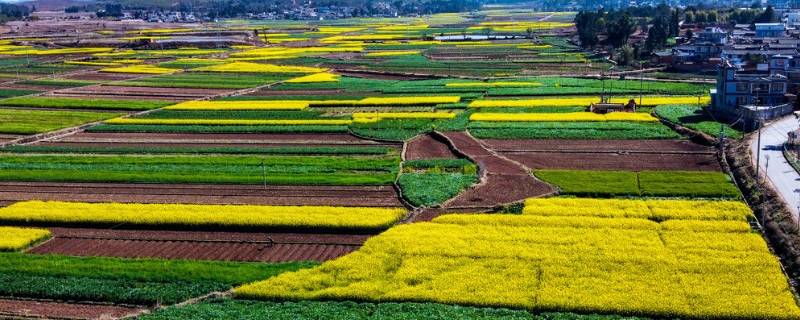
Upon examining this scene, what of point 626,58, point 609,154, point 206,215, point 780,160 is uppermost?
point 626,58

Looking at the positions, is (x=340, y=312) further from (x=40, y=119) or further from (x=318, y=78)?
(x=318, y=78)

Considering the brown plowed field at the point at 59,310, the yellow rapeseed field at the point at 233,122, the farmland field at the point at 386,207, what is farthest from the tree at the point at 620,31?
the brown plowed field at the point at 59,310

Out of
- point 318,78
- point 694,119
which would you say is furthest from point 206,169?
point 318,78

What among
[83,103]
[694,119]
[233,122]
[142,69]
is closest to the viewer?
[694,119]

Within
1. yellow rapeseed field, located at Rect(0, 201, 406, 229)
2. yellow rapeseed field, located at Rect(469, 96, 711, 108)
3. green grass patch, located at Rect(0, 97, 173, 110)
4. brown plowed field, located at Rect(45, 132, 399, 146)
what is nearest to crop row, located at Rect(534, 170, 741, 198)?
yellow rapeseed field, located at Rect(0, 201, 406, 229)

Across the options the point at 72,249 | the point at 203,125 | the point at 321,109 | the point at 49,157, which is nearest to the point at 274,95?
the point at 321,109

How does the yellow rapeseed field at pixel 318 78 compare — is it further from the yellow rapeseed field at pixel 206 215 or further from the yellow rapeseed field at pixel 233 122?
the yellow rapeseed field at pixel 206 215
